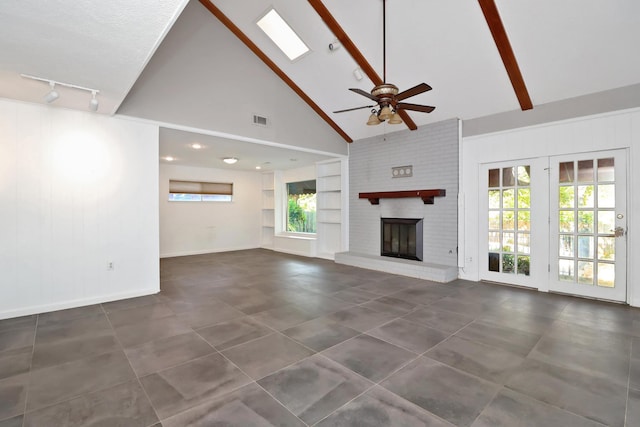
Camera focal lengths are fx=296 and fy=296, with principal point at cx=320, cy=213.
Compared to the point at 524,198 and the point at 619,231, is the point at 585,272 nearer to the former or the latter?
the point at 619,231

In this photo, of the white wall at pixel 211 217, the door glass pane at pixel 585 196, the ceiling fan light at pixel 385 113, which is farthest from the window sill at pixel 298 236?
the door glass pane at pixel 585 196

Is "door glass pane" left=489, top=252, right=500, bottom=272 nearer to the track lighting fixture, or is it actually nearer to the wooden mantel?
the wooden mantel

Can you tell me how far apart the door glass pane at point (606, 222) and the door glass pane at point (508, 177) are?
3.84 ft

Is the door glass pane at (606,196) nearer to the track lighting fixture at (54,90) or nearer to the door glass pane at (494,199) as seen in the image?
the door glass pane at (494,199)

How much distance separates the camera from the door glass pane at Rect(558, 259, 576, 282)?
14.3 ft

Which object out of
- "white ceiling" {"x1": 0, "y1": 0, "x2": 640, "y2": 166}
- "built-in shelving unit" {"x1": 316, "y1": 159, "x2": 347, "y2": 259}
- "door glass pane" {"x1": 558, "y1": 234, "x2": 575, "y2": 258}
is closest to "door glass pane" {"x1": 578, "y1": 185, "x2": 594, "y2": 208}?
"door glass pane" {"x1": 558, "y1": 234, "x2": 575, "y2": 258}

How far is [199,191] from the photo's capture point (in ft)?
27.7

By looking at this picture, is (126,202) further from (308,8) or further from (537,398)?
(537,398)

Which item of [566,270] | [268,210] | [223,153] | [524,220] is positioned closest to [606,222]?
[566,270]

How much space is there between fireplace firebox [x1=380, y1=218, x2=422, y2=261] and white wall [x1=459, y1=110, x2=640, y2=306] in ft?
2.84

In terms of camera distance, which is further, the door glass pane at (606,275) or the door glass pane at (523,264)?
the door glass pane at (523,264)

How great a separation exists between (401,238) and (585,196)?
118 inches

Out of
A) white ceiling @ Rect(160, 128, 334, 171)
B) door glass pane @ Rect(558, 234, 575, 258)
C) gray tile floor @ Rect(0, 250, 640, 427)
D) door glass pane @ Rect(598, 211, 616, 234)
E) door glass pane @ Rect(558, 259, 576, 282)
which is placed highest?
white ceiling @ Rect(160, 128, 334, 171)

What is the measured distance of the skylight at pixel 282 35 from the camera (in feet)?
16.0
